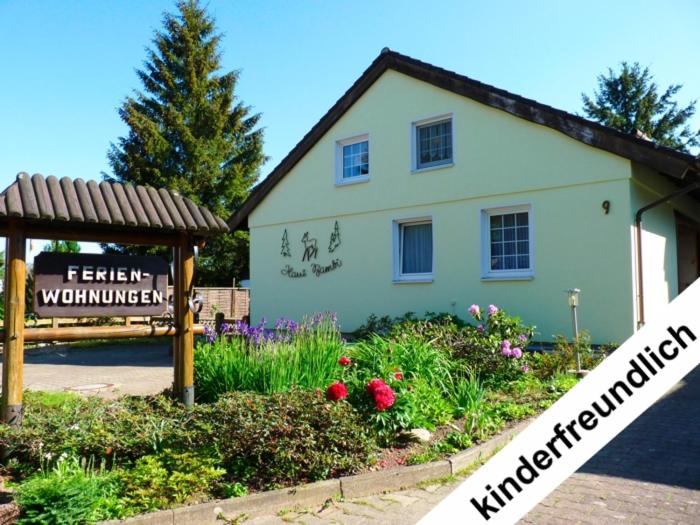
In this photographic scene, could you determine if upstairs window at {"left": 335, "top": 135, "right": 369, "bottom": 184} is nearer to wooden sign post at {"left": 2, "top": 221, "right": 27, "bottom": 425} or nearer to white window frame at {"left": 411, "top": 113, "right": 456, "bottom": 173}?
white window frame at {"left": 411, "top": 113, "right": 456, "bottom": 173}

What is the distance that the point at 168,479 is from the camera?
4.32 m

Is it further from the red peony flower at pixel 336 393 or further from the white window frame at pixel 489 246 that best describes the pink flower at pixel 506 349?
the white window frame at pixel 489 246

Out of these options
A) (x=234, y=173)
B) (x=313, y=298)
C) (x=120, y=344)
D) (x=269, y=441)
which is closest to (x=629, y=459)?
(x=269, y=441)

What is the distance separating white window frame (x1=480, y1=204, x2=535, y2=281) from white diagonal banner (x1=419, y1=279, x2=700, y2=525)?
8.53 meters

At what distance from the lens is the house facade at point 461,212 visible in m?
11.3

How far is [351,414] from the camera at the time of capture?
5117 millimetres

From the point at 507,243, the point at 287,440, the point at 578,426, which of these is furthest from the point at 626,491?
the point at 507,243

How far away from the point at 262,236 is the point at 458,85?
6.89 meters

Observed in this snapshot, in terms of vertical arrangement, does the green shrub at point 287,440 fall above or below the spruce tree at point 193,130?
below

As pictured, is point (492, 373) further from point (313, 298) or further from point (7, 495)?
point (313, 298)

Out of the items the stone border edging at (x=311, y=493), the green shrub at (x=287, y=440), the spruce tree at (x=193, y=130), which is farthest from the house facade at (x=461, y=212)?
the spruce tree at (x=193, y=130)

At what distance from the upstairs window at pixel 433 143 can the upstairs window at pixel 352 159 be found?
4.93 ft

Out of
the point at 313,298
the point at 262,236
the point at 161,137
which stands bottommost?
the point at 313,298

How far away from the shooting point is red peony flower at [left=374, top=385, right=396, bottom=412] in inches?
210
